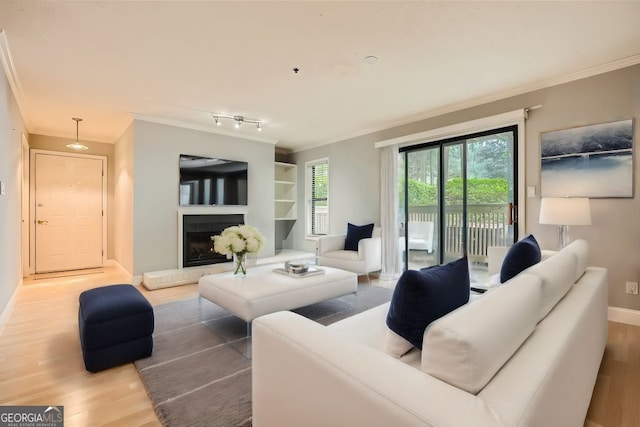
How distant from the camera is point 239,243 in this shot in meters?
2.82

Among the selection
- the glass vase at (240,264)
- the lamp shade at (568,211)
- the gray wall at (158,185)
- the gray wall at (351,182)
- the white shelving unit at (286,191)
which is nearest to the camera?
the lamp shade at (568,211)

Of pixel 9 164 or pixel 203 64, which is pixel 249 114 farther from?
pixel 9 164

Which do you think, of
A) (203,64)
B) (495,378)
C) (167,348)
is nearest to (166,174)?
(203,64)

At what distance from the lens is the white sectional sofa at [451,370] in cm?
72

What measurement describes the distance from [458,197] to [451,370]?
3.66m

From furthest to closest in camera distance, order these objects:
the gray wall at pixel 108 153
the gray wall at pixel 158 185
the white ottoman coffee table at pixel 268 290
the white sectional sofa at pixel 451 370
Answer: the gray wall at pixel 108 153, the gray wall at pixel 158 185, the white ottoman coffee table at pixel 268 290, the white sectional sofa at pixel 451 370

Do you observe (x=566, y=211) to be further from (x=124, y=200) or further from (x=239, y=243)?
(x=124, y=200)

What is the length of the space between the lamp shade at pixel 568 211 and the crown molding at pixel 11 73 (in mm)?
4834

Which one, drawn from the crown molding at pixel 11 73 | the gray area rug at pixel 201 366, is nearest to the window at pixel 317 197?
the gray area rug at pixel 201 366

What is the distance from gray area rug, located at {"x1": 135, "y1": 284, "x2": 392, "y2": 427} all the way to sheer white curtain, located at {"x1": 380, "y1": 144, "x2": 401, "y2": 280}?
1.52 m

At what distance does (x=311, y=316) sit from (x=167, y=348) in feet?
4.23

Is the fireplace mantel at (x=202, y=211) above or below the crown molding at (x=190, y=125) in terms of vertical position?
below

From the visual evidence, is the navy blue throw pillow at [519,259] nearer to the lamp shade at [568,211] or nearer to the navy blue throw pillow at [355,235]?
the lamp shade at [568,211]

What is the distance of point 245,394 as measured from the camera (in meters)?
1.77
